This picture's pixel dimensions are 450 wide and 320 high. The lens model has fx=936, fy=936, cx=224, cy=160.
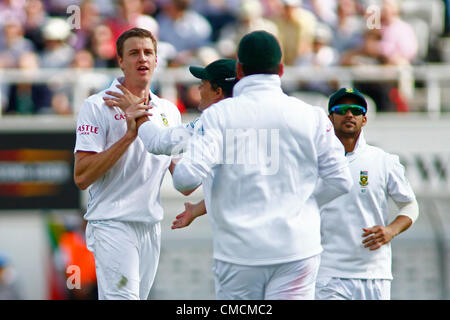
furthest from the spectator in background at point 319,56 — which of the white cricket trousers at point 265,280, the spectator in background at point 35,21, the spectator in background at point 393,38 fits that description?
the white cricket trousers at point 265,280

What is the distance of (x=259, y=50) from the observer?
16.7ft

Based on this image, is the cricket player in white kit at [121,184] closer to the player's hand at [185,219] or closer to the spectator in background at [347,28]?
the player's hand at [185,219]

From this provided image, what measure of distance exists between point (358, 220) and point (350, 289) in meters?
0.51

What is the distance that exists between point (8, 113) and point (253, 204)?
8.93 meters

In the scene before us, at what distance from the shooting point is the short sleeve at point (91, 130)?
6289 mm

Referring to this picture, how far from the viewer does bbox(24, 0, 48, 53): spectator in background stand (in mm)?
13789

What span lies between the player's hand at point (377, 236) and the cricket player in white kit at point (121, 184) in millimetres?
1470

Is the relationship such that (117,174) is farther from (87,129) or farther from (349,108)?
(349,108)

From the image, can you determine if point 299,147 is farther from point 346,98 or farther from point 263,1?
point 263,1

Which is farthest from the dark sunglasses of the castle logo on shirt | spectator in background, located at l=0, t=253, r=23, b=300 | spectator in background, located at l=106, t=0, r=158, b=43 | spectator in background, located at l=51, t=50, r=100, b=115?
spectator in background, located at l=0, t=253, r=23, b=300

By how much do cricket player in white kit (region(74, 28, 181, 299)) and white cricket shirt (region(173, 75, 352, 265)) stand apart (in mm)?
1381

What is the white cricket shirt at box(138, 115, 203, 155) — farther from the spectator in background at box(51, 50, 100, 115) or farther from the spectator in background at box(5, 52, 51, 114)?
the spectator in background at box(5, 52, 51, 114)

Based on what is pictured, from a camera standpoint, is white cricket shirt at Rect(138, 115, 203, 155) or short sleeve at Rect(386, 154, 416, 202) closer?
white cricket shirt at Rect(138, 115, 203, 155)

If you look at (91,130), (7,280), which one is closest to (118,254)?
(91,130)
